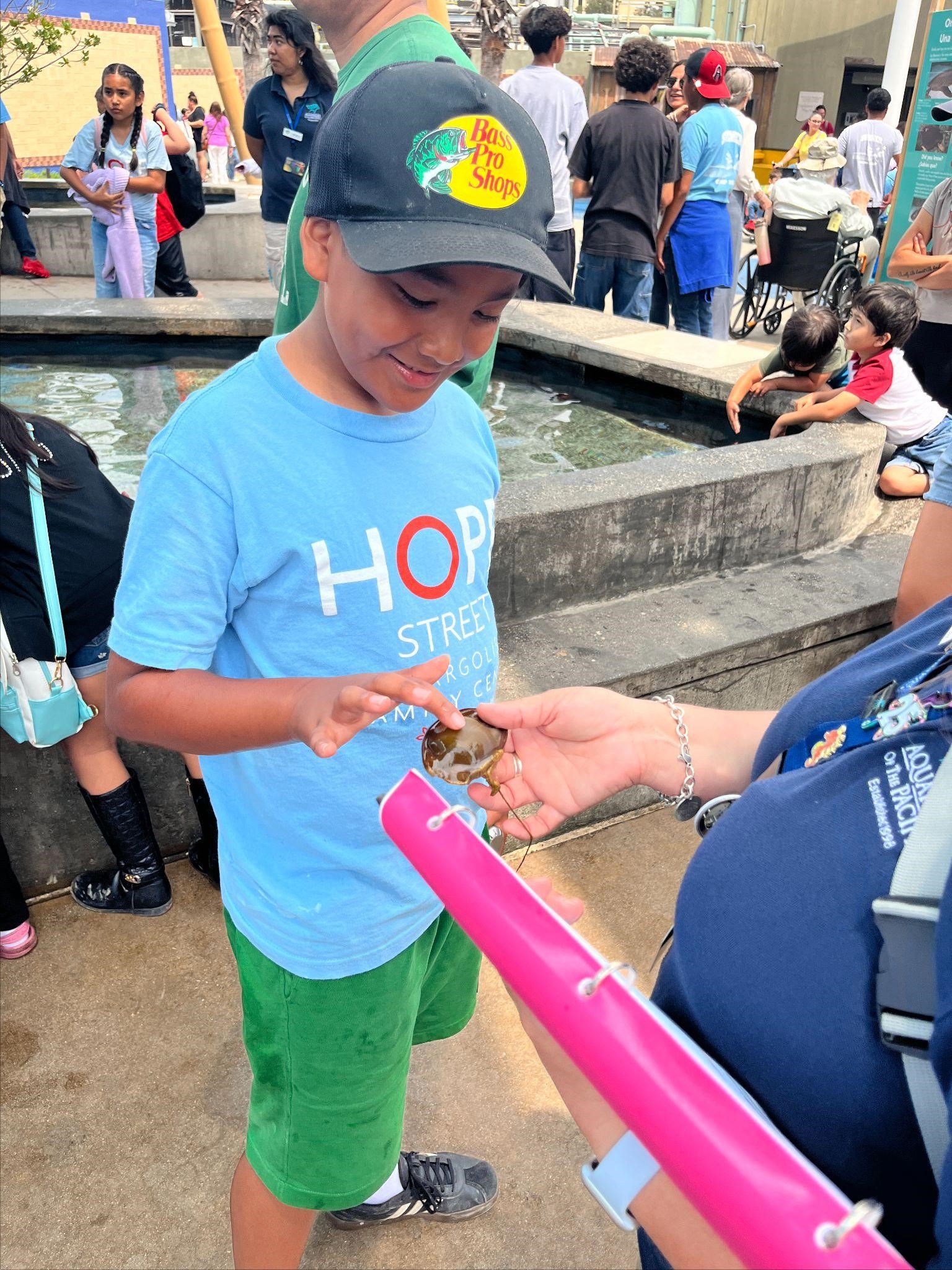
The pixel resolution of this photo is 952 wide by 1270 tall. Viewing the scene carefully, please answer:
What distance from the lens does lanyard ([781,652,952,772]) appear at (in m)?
0.90

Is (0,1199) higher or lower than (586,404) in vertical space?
lower

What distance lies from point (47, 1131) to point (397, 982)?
108 centimetres

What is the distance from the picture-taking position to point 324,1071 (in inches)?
55.2

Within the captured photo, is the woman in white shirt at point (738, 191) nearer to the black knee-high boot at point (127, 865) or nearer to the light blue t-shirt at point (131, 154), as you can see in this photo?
the light blue t-shirt at point (131, 154)

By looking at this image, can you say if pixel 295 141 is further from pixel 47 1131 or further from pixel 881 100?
pixel 881 100

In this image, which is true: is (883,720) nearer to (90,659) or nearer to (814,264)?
(90,659)

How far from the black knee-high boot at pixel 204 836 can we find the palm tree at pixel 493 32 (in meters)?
16.4

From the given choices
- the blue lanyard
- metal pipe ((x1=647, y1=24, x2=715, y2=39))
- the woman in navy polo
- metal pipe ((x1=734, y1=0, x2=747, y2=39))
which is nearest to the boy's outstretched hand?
the woman in navy polo

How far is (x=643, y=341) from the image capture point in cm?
539

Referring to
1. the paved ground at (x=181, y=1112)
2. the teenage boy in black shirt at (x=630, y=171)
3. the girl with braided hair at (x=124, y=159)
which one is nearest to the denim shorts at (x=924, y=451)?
the paved ground at (x=181, y=1112)

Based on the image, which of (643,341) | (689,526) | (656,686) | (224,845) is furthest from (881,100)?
(224,845)

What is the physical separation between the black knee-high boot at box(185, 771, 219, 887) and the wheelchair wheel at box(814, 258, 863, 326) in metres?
6.84

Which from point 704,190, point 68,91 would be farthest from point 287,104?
point 68,91

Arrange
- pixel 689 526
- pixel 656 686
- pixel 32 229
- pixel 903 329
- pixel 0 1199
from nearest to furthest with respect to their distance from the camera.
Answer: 1. pixel 0 1199
2. pixel 656 686
3. pixel 689 526
4. pixel 903 329
5. pixel 32 229
